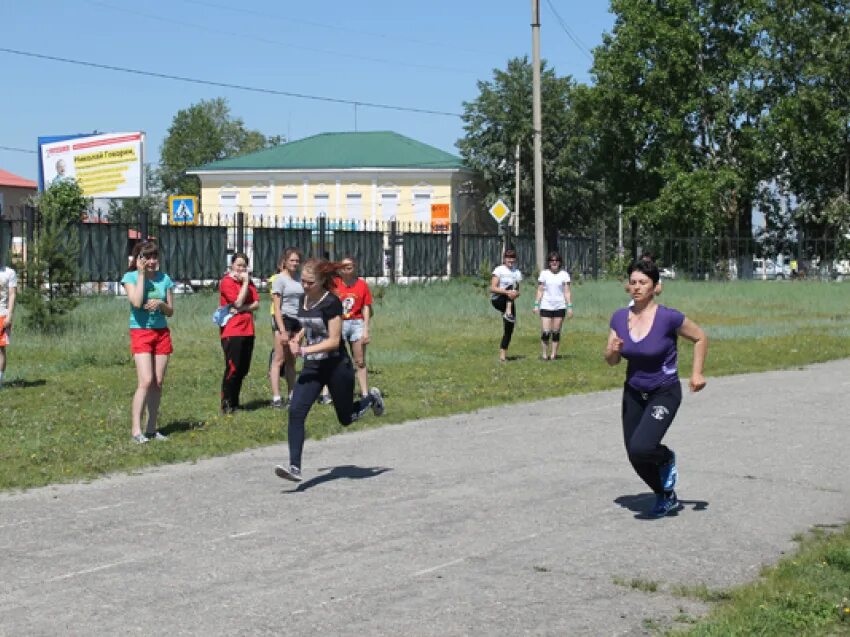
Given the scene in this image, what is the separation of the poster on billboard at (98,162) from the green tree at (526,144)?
26.2m

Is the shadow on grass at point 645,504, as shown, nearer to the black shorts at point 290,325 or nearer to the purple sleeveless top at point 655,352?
the purple sleeveless top at point 655,352

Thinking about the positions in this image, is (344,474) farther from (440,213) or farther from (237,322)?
(440,213)

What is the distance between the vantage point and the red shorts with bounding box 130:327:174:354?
12273 millimetres

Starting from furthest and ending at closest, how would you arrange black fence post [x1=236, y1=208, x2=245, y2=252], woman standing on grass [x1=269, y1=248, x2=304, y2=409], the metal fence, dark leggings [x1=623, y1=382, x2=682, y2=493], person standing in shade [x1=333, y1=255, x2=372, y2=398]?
black fence post [x1=236, y1=208, x2=245, y2=252] < the metal fence < person standing in shade [x1=333, y1=255, x2=372, y2=398] < woman standing on grass [x1=269, y1=248, x2=304, y2=409] < dark leggings [x1=623, y1=382, x2=682, y2=493]

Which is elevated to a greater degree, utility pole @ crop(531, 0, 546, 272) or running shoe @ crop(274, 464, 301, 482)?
utility pole @ crop(531, 0, 546, 272)

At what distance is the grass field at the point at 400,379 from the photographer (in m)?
7.30

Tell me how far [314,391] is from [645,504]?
8.43 feet

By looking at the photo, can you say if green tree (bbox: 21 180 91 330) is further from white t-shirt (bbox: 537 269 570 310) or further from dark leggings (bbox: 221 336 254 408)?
dark leggings (bbox: 221 336 254 408)

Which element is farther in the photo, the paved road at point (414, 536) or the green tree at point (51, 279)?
the green tree at point (51, 279)

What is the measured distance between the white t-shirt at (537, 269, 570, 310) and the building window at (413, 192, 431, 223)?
59.2m

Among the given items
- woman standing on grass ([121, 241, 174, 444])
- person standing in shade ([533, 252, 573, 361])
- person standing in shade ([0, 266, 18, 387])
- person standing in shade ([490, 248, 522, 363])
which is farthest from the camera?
person standing in shade ([533, 252, 573, 361])

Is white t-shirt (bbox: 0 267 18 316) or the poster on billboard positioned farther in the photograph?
the poster on billboard

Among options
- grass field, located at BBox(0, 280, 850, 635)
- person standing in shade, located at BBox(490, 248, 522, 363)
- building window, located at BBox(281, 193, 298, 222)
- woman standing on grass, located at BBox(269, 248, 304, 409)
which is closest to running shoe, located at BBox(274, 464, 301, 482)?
grass field, located at BBox(0, 280, 850, 635)

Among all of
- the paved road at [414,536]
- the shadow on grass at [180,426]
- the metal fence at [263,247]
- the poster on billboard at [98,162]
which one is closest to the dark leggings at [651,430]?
the paved road at [414,536]
